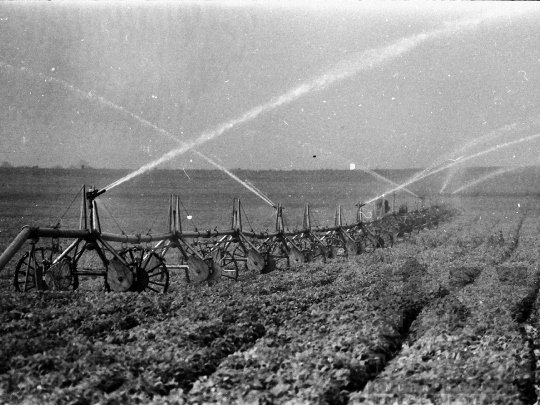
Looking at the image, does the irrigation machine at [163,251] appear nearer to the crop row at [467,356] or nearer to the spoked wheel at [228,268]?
the spoked wheel at [228,268]

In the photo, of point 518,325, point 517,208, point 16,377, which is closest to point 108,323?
point 16,377

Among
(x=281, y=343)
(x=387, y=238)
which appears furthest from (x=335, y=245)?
(x=281, y=343)

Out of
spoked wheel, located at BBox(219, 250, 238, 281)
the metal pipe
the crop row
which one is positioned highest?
the metal pipe

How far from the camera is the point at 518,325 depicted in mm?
11664

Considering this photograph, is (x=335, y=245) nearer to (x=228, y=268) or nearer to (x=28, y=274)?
(x=228, y=268)

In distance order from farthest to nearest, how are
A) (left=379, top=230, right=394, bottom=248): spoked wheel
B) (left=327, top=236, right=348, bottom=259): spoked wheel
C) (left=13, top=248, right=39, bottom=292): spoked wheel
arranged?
(left=379, top=230, right=394, bottom=248): spoked wheel → (left=327, top=236, right=348, bottom=259): spoked wheel → (left=13, top=248, right=39, bottom=292): spoked wheel

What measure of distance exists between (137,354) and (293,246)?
50.2 feet

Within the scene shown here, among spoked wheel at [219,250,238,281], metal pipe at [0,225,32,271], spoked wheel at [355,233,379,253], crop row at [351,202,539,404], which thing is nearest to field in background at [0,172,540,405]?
crop row at [351,202,539,404]

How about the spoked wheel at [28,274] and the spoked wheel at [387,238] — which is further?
the spoked wheel at [387,238]

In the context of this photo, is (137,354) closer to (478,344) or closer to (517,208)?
(478,344)

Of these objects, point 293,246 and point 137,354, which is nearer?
point 137,354

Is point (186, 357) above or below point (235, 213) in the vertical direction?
below

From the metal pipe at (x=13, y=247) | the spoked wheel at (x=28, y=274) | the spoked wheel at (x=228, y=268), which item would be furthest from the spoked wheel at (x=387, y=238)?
the metal pipe at (x=13, y=247)

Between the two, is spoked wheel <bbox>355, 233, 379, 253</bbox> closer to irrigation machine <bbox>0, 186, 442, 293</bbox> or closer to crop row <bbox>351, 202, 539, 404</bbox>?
irrigation machine <bbox>0, 186, 442, 293</bbox>
